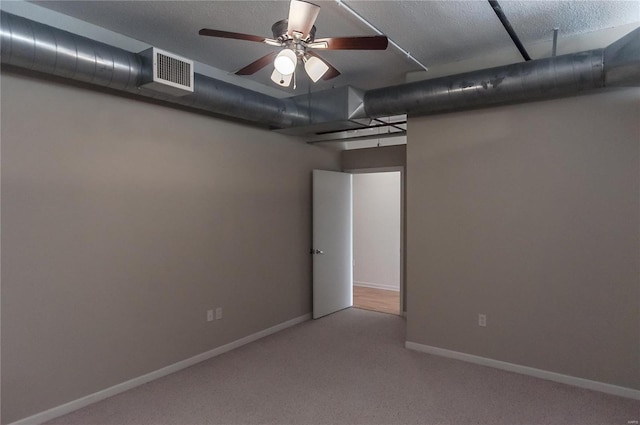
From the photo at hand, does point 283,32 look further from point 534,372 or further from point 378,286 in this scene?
point 378,286

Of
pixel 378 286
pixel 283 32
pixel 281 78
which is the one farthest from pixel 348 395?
pixel 378 286

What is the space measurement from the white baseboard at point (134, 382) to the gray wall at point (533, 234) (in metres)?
1.78

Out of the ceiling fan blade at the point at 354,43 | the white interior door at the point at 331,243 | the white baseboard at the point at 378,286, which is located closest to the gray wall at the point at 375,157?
the white interior door at the point at 331,243

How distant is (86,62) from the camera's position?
8.50 ft

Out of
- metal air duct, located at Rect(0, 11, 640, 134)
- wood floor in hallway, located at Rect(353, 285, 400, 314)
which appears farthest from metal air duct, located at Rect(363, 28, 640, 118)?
wood floor in hallway, located at Rect(353, 285, 400, 314)

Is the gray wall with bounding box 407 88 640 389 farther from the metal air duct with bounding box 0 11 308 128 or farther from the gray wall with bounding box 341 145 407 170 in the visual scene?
the metal air duct with bounding box 0 11 308 128

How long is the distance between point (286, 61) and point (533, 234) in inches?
104

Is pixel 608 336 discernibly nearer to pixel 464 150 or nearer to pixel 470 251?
pixel 470 251

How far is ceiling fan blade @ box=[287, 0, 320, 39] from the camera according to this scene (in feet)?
6.07

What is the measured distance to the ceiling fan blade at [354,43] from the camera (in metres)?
2.05

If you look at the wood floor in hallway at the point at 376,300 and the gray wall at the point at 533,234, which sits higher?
the gray wall at the point at 533,234

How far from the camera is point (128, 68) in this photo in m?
2.80

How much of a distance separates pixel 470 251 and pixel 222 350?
8.81 ft

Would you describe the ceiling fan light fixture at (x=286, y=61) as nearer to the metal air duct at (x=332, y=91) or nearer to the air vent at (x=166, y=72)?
the air vent at (x=166, y=72)
